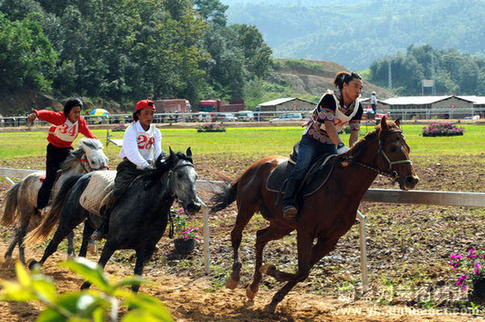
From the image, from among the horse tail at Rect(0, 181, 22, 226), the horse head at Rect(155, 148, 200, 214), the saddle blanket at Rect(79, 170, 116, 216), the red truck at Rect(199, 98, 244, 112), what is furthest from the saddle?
the red truck at Rect(199, 98, 244, 112)

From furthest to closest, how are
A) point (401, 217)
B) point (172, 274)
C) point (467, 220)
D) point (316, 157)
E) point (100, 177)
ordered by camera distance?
1. point (401, 217)
2. point (467, 220)
3. point (172, 274)
4. point (100, 177)
5. point (316, 157)

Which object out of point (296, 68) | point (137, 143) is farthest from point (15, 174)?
point (296, 68)

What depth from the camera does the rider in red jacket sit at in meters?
9.35

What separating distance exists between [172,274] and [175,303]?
170cm

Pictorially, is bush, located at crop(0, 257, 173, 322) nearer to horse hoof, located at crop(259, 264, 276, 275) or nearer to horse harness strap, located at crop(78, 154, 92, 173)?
horse hoof, located at crop(259, 264, 276, 275)

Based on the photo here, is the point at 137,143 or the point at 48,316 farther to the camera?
the point at 137,143

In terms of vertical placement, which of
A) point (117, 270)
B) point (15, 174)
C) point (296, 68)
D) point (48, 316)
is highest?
point (296, 68)

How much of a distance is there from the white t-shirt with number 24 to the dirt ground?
848mm

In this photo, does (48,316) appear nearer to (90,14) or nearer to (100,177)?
(100,177)

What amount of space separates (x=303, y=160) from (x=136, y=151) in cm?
200

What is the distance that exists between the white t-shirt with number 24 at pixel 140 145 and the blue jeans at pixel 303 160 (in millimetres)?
1716

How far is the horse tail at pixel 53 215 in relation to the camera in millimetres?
8969

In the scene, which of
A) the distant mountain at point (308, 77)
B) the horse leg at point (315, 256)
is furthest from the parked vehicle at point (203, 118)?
the distant mountain at point (308, 77)

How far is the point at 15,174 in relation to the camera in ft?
43.3
